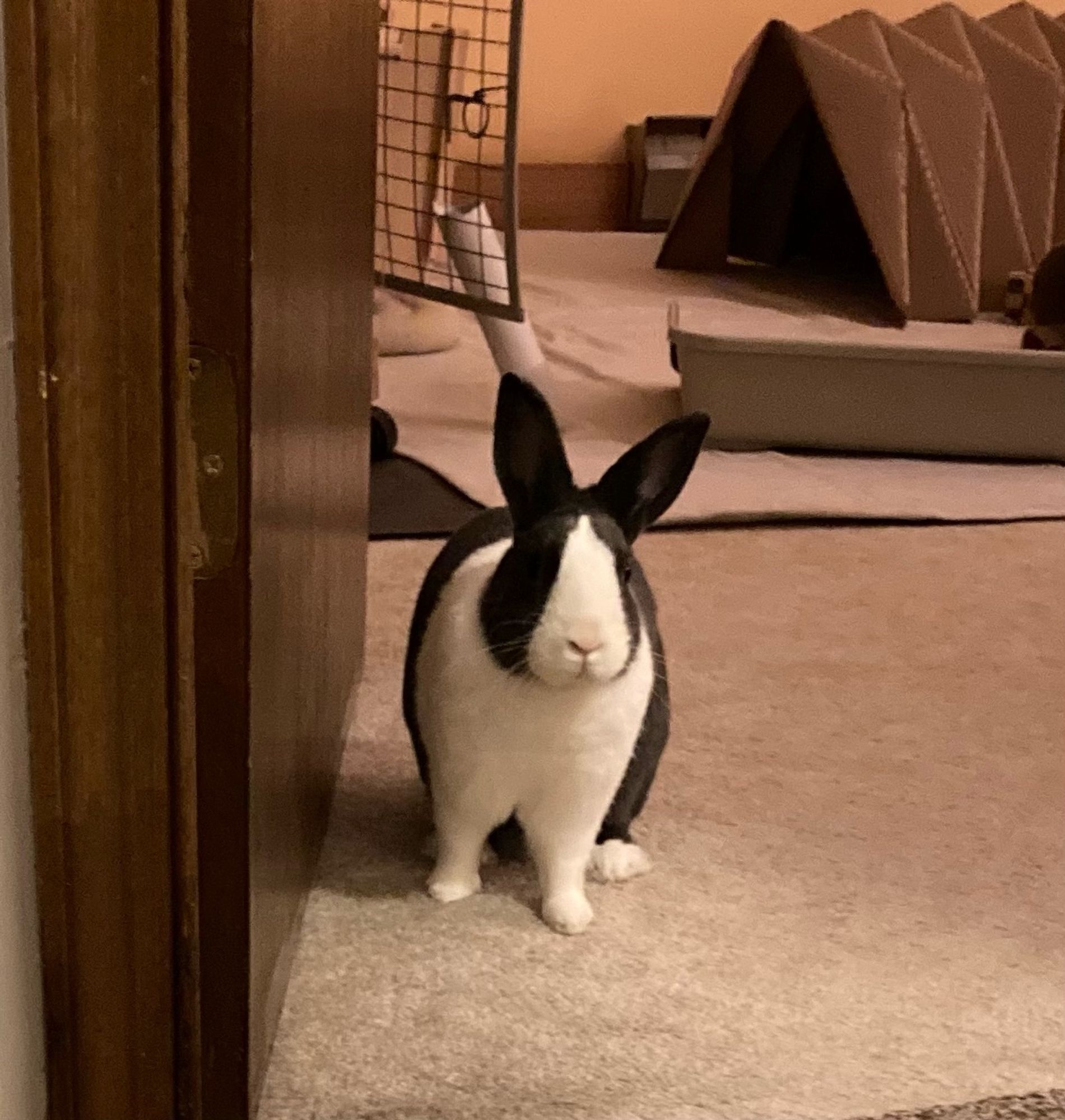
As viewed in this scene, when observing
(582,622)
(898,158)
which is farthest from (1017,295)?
(582,622)

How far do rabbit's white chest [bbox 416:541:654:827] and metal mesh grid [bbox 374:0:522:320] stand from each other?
1000mm

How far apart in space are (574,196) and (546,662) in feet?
9.49

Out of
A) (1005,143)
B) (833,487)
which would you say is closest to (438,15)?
(1005,143)

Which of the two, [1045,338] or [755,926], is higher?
[1045,338]

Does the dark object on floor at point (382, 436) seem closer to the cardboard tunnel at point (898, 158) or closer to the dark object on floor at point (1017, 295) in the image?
the cardboard tunnel at point (898, 158)

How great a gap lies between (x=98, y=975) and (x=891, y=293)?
2.07 metres

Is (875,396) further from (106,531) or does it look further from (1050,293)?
(106,531)

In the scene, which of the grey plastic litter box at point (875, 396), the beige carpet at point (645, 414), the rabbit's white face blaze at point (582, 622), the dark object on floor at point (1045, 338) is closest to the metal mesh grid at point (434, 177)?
the beige carpet at point (645, 414)

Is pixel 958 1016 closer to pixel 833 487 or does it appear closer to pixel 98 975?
pixel 98 975

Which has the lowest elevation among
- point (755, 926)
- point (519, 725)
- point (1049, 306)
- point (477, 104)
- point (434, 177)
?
point (755, 926)

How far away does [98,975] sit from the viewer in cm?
70

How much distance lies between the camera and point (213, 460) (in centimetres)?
64

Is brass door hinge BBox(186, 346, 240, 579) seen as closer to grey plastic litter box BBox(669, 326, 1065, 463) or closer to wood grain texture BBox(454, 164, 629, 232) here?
grey plastic litter box BBox(669, 326, 1065, 463)

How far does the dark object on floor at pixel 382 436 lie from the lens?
1.94 m
